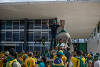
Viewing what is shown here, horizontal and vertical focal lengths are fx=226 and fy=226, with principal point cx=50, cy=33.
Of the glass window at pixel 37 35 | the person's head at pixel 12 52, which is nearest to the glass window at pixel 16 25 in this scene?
the glass window at pixel 37 35

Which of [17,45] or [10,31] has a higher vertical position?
[10,31]

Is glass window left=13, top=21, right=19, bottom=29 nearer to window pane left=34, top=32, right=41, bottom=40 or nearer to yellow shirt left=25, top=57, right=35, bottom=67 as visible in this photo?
window pane left=34, top=32, right=41, bottom=40

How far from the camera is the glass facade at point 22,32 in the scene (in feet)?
78.9

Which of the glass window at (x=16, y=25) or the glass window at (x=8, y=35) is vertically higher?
the glass window at (x=16, y=25)

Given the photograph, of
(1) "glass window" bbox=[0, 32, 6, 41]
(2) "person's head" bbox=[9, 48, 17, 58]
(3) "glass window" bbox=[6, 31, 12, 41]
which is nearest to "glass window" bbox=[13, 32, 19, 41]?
(3) "glass window" bbox=[6, 31, 12, 41]

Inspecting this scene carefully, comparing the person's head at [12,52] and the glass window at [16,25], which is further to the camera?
the glass window at [16,25]

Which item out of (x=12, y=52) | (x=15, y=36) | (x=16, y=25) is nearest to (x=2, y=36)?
(x=15, y=36)

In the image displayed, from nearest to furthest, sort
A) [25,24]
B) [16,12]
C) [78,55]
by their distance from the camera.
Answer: [78,55] < [16,12] < [25,24]

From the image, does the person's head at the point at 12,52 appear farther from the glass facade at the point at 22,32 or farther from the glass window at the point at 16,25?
the glass window at the point at 16,25

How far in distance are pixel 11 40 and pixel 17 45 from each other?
90cm

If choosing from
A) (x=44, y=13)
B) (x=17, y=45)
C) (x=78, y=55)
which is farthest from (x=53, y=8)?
(x=78, y=55)

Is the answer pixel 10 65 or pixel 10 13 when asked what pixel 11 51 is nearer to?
pixel 10 65

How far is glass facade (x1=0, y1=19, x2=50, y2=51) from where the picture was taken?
78.9 feet

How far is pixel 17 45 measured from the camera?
2469 cm
